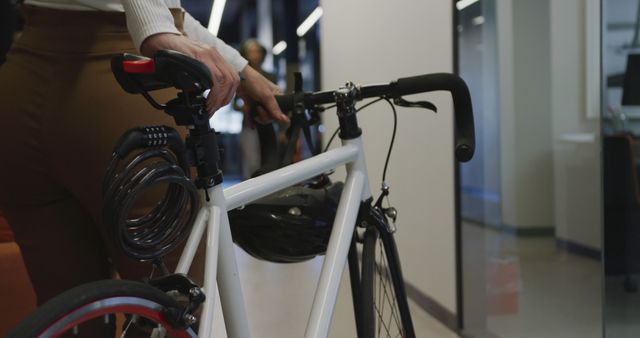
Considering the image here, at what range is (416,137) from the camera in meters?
3.14

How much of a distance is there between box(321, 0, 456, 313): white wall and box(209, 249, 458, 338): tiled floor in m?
0.16

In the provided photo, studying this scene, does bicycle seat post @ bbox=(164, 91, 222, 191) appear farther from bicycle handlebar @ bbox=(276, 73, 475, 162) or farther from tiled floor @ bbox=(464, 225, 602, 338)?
tiled floor @ bbox=(464, 225, 602, 338)

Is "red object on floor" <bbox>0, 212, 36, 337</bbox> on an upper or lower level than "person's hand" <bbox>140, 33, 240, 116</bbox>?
lower

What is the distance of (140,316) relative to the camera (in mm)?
757

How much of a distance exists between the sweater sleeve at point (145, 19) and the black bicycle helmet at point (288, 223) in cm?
43

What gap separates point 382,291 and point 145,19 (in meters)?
0.81

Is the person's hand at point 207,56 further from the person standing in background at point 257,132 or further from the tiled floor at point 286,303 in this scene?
the tiled floor at point 286,303

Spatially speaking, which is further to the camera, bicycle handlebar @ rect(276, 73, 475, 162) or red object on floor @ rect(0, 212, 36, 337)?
red object on floor @ rect(0, 212, 36, 337)

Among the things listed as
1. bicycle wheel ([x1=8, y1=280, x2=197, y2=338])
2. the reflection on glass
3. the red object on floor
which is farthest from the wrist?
the reflection on glass

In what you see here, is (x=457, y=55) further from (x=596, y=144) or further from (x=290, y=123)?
(x=290, y=123)

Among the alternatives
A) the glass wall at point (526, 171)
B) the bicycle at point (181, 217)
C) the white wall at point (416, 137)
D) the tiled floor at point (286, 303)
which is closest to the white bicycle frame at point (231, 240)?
the bicycle at point (181, 217)

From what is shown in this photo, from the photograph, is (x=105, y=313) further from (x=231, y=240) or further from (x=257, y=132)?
(x=257, y=132)

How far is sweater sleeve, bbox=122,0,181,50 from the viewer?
2.78 feet

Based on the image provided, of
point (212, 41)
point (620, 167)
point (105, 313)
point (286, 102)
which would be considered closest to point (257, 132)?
point (286, 102)
